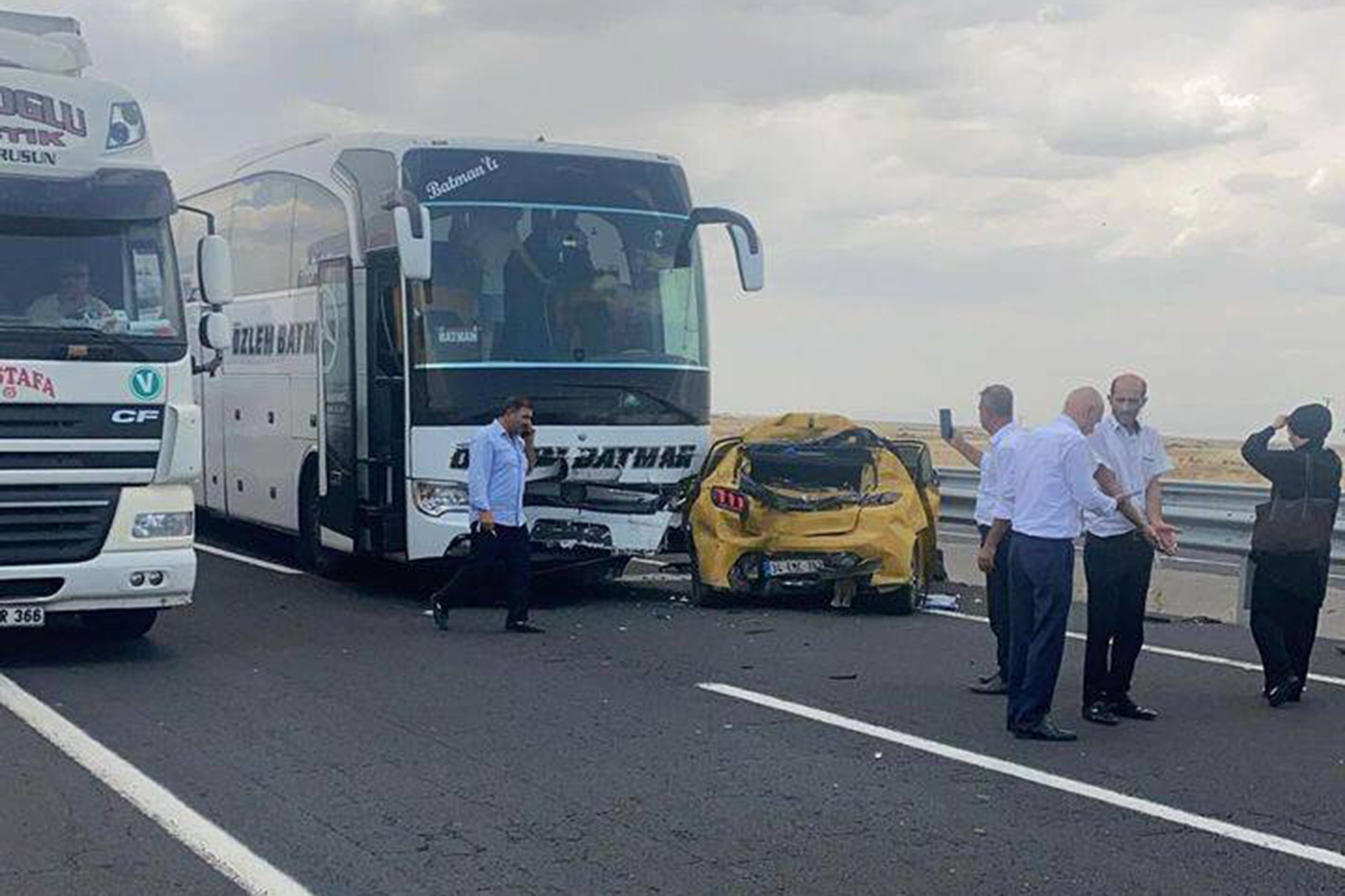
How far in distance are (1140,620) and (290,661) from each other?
5.18m

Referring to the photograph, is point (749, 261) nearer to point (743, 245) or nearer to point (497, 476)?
point (743, 245)

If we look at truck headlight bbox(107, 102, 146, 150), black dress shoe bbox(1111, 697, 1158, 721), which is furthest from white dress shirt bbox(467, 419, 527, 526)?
black dress shoe bbox(1111, 697, 1158, 721)

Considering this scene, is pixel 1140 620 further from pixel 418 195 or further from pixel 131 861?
pixel 418 195

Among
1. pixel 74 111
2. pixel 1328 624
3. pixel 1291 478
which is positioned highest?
pixel 74 111

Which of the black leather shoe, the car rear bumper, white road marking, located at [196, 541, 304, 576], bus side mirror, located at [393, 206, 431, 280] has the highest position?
bus side mirror, located at [393, 206, 431, 280]

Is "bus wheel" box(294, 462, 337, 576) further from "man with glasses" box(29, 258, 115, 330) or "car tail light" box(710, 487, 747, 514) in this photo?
"man with glasses" box(29, 258, 115, 330)

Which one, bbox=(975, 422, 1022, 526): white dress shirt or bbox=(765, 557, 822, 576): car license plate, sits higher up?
bbox=(975, 422, 1022, 526): white dress shirt

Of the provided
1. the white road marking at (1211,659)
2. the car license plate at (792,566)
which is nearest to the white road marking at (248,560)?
the car license plate at (792,566)

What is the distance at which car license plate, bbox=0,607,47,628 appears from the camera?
10.5 metres

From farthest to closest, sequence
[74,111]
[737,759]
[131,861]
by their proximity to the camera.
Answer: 1. [74,111]
2. [737,759]
3. [131,861]

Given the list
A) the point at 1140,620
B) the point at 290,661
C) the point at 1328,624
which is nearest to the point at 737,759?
the point at 1140,620

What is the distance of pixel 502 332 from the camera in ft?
45.7

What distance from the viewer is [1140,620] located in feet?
31.5

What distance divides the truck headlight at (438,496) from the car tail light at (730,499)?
1995mm
